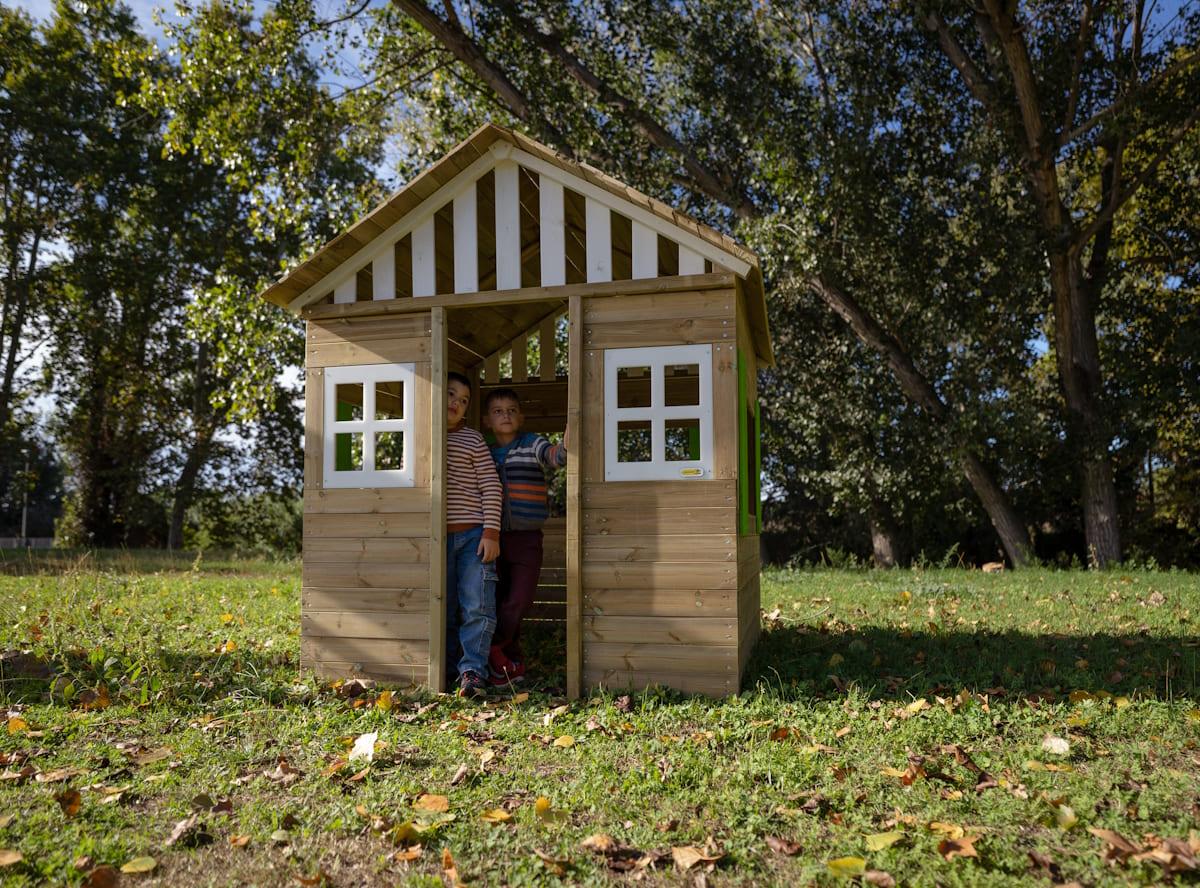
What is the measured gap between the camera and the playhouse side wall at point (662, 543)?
574cm

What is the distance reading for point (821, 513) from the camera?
2348cm

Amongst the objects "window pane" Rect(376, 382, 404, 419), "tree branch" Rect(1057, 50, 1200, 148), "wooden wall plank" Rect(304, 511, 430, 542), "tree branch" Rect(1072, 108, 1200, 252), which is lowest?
"wooden wall plank" Rect(304, 511, 430, 542)

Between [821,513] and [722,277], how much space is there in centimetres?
1852

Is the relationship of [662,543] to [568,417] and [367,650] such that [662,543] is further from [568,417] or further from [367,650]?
[367,650]

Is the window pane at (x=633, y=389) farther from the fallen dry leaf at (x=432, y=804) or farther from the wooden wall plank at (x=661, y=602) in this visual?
the fallen dry leaf at (x=432, y=804)

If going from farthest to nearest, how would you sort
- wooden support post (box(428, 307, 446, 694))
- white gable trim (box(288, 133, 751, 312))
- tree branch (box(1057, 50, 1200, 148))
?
tree branch (box(1057, 50, 1200, 148))
wooden support post (box(428, 307, 446, 694))
white gable trim (box(288, 133, 751, 312))

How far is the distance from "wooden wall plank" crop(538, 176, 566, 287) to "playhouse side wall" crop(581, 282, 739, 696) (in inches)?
14.9

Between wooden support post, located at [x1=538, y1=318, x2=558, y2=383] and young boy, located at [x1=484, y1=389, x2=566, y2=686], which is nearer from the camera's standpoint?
young boy, located at [x1=484, y1=389, x2=566, y2=686]

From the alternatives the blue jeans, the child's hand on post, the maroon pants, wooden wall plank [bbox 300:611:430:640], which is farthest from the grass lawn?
the child's hand on post

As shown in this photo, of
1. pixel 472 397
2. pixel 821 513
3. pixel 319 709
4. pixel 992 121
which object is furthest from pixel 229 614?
pixel 821 513

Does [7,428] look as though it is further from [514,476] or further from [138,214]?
[514,476]

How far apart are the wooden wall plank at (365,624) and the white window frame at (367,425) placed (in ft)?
2.90

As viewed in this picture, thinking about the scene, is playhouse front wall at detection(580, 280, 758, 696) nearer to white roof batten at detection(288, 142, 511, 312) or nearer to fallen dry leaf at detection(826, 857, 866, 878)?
white roof batten at detection(288, 142, 511, 312)

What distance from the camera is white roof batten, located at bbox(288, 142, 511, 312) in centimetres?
629
